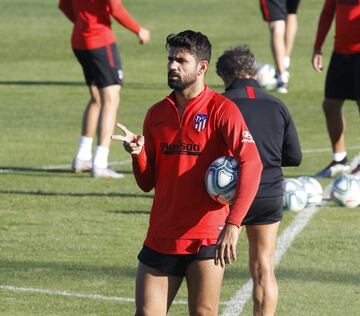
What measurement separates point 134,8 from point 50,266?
2412 centimetres

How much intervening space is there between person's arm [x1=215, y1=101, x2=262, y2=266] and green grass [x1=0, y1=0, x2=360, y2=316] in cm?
237

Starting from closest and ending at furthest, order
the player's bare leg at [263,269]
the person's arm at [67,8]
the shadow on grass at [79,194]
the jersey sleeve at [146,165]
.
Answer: the jersey sleeve at [146,165]
the player's bare leg at [263,269]
the shadow on grass at [79,194]
the person's arm at [67,8]

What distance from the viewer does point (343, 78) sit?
1495 centimetres

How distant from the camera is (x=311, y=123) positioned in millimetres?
19594

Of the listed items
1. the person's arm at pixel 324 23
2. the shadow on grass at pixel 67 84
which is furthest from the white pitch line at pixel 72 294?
the shadow on grass at pixel 67 84

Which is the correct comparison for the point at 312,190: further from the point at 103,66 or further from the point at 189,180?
the point at 189,180

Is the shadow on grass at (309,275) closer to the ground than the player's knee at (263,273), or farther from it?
closer to the ground

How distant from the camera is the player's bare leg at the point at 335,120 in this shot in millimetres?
15117

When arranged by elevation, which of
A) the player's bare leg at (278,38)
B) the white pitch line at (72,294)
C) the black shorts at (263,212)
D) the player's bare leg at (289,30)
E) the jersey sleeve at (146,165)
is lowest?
the player's bare leg at (289,30)

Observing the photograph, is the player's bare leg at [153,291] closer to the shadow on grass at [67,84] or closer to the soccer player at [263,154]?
the soccer player at [263,154]

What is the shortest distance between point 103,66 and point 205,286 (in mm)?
8186

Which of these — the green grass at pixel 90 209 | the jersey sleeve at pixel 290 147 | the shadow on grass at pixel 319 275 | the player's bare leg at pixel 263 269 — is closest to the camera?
the player's bare leg at pixel 263 269

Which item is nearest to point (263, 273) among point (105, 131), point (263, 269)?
point (263, 269)

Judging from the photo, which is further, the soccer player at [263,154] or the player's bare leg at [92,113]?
the player's bare leg at [92,113]
